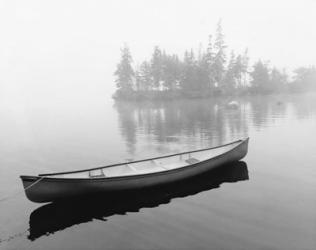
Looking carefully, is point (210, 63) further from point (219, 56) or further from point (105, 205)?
point (105, 205)

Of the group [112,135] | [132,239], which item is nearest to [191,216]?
[132,239]

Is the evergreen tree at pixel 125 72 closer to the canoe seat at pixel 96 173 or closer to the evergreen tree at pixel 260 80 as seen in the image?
the evergreen tree at pixel 260 80

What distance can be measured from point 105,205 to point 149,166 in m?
4.07

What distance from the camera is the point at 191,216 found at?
1086cm

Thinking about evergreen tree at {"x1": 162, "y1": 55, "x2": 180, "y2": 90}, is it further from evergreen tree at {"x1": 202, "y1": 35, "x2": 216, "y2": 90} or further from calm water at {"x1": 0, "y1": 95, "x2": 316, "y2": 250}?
calm water at {"x1": 0, "y1": 95, "x2": 316, "y2": 250}

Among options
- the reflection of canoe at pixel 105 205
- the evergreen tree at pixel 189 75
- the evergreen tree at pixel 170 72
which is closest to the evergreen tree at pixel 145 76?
the evergreen tree at pixel 170 72

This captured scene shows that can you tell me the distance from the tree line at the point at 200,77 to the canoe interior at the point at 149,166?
68325 mm

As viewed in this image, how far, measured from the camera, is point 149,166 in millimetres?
15289

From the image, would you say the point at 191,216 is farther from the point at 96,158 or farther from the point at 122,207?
the point at 96,158

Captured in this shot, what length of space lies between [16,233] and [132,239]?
5.17 m

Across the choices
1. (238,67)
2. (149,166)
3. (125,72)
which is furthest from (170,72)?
(149,166)

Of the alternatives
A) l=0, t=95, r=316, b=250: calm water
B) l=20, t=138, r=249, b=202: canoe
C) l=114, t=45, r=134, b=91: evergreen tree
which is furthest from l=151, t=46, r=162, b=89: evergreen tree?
l=20, t=138, r=249, b=202: canoe

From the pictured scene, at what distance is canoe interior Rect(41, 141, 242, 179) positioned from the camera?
13.1 metres

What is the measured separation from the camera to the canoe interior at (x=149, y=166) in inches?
517
